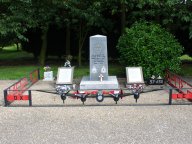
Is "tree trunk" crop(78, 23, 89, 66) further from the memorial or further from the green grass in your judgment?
the green grass

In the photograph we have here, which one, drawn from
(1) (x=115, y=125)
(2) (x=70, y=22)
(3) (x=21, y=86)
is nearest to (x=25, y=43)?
(2) (x=70, y=22)

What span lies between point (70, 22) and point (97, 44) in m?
6.97

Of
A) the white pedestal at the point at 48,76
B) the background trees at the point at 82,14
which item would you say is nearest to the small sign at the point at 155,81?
the background trees at the point at 82,14

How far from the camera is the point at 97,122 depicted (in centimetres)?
788

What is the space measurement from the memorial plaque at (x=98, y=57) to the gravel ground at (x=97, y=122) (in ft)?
6.88

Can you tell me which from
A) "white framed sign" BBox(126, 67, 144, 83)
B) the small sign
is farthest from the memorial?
the small sign

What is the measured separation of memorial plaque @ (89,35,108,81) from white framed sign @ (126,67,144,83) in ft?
3.90

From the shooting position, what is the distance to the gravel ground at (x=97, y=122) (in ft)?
22.2

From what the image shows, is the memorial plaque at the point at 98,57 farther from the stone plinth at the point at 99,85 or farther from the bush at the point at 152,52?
the bush at the point at 152,52

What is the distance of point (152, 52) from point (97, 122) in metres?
6.70

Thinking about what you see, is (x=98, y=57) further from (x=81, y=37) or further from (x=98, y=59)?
(x=81, y=37)

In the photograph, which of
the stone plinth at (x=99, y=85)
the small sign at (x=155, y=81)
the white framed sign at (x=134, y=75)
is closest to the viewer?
the stone plinth at (x=99, y=85)

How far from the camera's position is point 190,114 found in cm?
859

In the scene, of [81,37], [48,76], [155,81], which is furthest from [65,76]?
[81,37]
